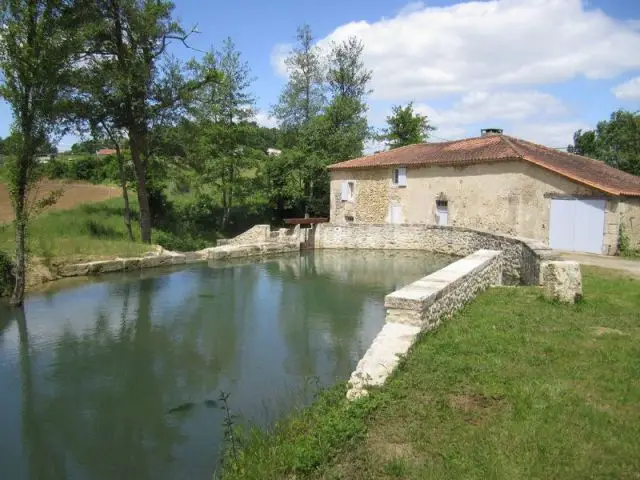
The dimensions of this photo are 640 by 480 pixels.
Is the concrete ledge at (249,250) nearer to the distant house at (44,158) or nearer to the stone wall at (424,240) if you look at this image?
the stone wall at (424,240)

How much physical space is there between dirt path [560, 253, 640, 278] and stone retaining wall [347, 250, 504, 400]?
513 centimetres

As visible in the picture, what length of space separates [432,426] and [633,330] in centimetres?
424

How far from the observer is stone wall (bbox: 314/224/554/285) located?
1461cm

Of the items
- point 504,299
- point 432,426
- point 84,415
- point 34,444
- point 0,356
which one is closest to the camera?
point 432,426

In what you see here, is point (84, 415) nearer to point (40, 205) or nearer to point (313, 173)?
point (40, 205)

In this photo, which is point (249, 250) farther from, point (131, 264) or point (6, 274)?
point (6, 274)

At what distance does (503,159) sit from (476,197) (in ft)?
7.57

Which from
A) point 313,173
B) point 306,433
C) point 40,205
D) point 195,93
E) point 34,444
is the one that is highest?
point 195,93

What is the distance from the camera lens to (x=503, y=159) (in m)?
20.6

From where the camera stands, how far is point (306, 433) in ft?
14.9

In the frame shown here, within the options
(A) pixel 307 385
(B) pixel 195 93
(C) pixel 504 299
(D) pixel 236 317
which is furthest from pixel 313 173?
(A) pixel 307 385

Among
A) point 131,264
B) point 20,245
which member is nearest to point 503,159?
point 131,264

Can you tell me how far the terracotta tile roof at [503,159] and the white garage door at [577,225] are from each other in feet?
2.86

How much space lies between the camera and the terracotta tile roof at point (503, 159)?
18.4 metres
